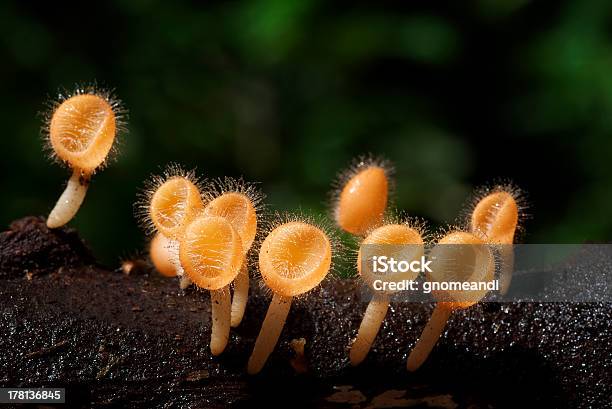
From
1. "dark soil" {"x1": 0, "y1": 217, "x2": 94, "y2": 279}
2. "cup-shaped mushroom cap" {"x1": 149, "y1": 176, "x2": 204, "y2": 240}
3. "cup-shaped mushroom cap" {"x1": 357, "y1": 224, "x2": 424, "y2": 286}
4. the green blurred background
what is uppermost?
the green blurred background

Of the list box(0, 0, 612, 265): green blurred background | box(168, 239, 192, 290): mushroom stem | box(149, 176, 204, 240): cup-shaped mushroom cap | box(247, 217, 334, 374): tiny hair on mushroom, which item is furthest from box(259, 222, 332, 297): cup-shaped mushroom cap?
box(0, 0, 612, 265): green blurred background

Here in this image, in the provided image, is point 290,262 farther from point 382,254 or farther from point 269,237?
point 382,254

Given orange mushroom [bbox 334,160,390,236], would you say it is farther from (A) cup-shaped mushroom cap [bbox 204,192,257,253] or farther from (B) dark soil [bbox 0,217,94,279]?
(B) dark soil [bbox 0,217,94,279]

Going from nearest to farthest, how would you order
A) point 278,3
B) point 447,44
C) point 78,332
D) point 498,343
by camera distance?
point 78,332
point 498,343
point 278,3
point 447,44

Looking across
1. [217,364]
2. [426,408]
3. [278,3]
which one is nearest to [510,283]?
[426,408]

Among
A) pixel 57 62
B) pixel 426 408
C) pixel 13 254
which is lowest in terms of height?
pixel 426 408

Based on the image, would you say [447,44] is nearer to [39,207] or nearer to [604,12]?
[604,12]

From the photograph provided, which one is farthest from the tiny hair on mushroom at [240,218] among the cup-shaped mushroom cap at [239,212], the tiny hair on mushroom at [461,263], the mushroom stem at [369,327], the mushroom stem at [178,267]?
the tiny hair on mushroom at [461,263]
